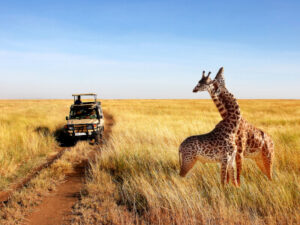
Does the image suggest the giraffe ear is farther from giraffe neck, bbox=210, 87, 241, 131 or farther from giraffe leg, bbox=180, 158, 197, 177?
giraffe leg, bbox=180, 158, 197, 177

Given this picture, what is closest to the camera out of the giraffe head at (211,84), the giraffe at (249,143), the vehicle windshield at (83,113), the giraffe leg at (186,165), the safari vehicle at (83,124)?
the giraffe head at (211,84)

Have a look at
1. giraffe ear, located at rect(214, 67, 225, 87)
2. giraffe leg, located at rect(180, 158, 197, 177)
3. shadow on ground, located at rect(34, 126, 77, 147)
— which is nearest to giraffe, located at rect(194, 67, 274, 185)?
giraffe ear, located at rect(214, 67, 225, 87)

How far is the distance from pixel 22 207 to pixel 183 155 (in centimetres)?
359

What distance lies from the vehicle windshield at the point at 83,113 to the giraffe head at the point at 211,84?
10574 mm

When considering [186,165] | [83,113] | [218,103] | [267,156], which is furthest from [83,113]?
[267,156]

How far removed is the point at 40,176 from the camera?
630 cm

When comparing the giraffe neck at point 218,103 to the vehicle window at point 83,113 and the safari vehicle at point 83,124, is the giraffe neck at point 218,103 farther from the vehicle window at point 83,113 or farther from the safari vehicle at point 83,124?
the vehicle window at point 83,113

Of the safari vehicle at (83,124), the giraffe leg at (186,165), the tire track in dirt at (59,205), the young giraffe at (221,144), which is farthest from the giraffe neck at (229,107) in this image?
the safari vehicle at (83,124)

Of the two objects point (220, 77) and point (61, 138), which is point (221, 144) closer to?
point (220, 77)

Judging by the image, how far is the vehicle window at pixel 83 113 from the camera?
41.5ft

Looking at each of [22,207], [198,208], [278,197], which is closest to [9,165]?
[22,207]

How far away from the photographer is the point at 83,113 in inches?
505

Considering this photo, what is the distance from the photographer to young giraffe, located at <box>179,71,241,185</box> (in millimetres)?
2988

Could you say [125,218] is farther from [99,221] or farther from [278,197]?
[278,197]
